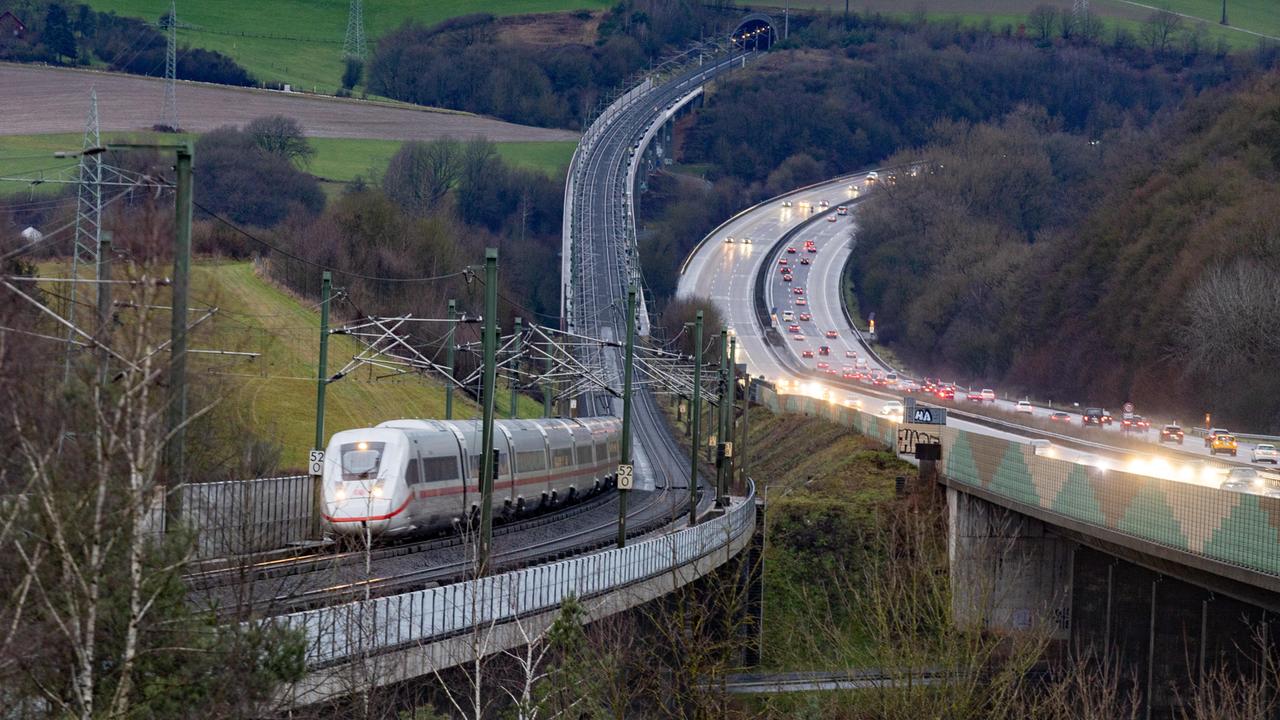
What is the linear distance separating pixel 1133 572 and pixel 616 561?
1385 cm

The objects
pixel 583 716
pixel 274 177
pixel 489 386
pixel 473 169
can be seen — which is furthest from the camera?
pixel 473 169

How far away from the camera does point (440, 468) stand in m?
41.5

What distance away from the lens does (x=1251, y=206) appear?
102 metres

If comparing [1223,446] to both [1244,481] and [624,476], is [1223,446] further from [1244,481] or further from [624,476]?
[624,476]

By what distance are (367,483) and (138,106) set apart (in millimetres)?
133316

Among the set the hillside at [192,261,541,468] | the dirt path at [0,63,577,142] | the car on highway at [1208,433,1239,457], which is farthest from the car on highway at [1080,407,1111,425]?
the dirt path at [0,63,577,142]

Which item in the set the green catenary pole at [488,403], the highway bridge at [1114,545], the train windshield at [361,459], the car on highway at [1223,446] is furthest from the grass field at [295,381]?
the car on highway at [1223,446]

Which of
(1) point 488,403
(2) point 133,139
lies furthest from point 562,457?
(2) point 133,139

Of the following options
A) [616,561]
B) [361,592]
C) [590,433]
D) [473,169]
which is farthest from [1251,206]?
[473,169]

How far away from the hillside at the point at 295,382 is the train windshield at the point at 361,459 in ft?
49.3

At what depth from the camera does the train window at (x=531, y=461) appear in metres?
49.0

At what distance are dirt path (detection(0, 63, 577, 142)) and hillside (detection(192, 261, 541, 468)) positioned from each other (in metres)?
68.0

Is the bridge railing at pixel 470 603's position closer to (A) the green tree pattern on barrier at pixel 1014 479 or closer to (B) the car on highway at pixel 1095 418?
(A) the green tree pattern on barrier at pixel 1014 479

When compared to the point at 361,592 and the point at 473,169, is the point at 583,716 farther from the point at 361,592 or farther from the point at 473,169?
the point at 473,169
